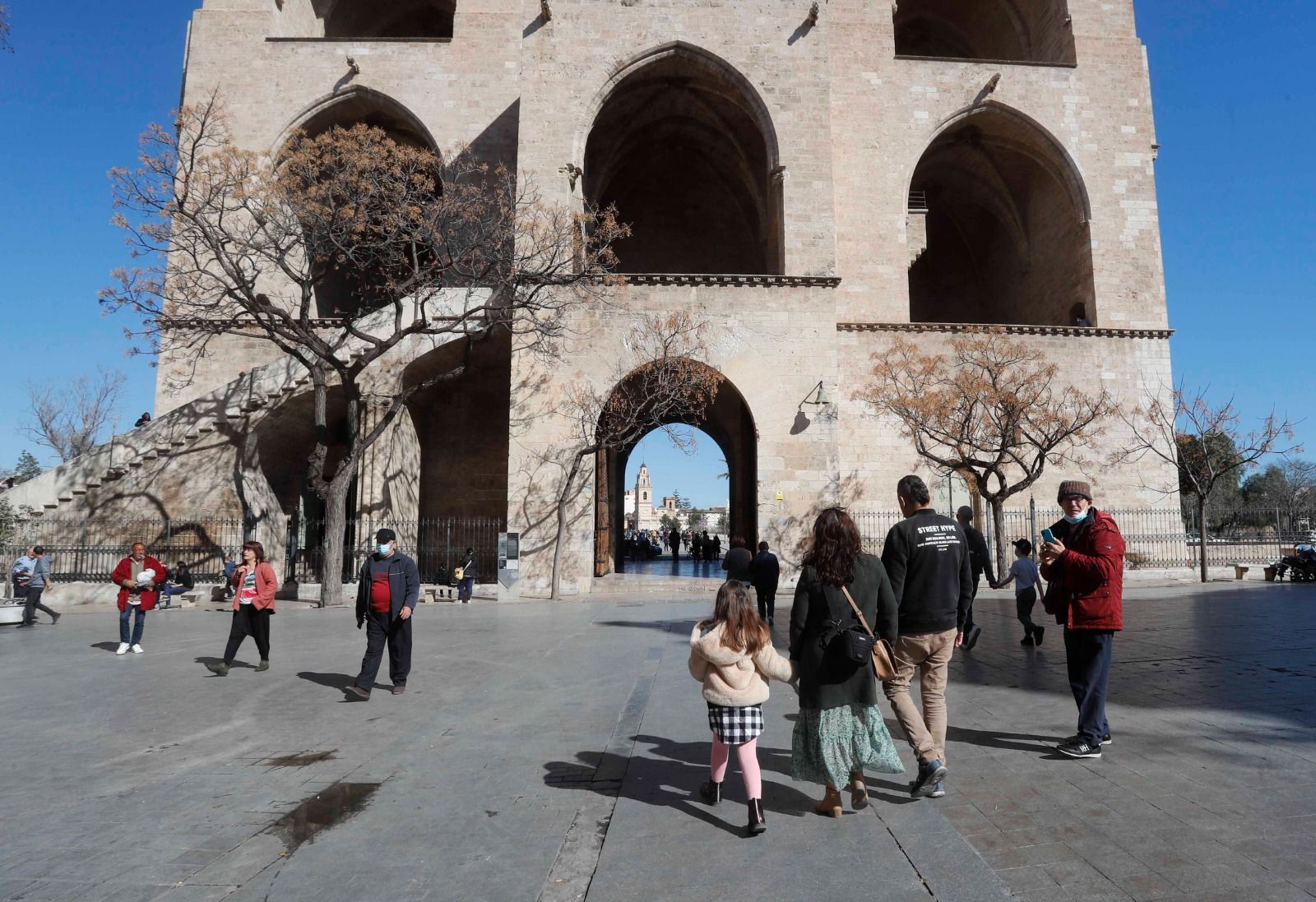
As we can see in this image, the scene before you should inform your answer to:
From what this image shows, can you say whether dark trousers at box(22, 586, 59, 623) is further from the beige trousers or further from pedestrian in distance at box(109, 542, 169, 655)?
the beige trousers

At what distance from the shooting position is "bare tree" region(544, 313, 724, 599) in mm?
17125

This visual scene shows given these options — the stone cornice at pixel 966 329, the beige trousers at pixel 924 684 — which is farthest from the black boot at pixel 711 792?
the stone cornice at pixel 966 329

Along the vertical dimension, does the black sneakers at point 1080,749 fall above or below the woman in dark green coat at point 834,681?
below

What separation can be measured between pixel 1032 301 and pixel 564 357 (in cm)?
1672

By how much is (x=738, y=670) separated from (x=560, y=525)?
44.3 ft

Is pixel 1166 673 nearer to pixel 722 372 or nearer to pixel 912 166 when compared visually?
pixel 722 372

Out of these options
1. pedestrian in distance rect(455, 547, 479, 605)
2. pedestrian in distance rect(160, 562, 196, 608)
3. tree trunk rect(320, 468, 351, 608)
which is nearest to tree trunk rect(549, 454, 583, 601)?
pedestrian in distance rect(455, 547, 479, 605)

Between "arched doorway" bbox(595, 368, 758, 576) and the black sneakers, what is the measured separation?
1320 cm

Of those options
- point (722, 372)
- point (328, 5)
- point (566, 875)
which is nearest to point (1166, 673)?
point (566, 875)

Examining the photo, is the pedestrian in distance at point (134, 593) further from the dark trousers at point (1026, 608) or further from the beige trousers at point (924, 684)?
the dark trousers at point (1026, 608)

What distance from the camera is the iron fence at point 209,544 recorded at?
1650 centimetres

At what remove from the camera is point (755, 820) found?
3.40m

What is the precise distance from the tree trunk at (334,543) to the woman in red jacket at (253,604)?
7626 millimetres

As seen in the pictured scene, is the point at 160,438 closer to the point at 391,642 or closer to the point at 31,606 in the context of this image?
the point at 31,606
